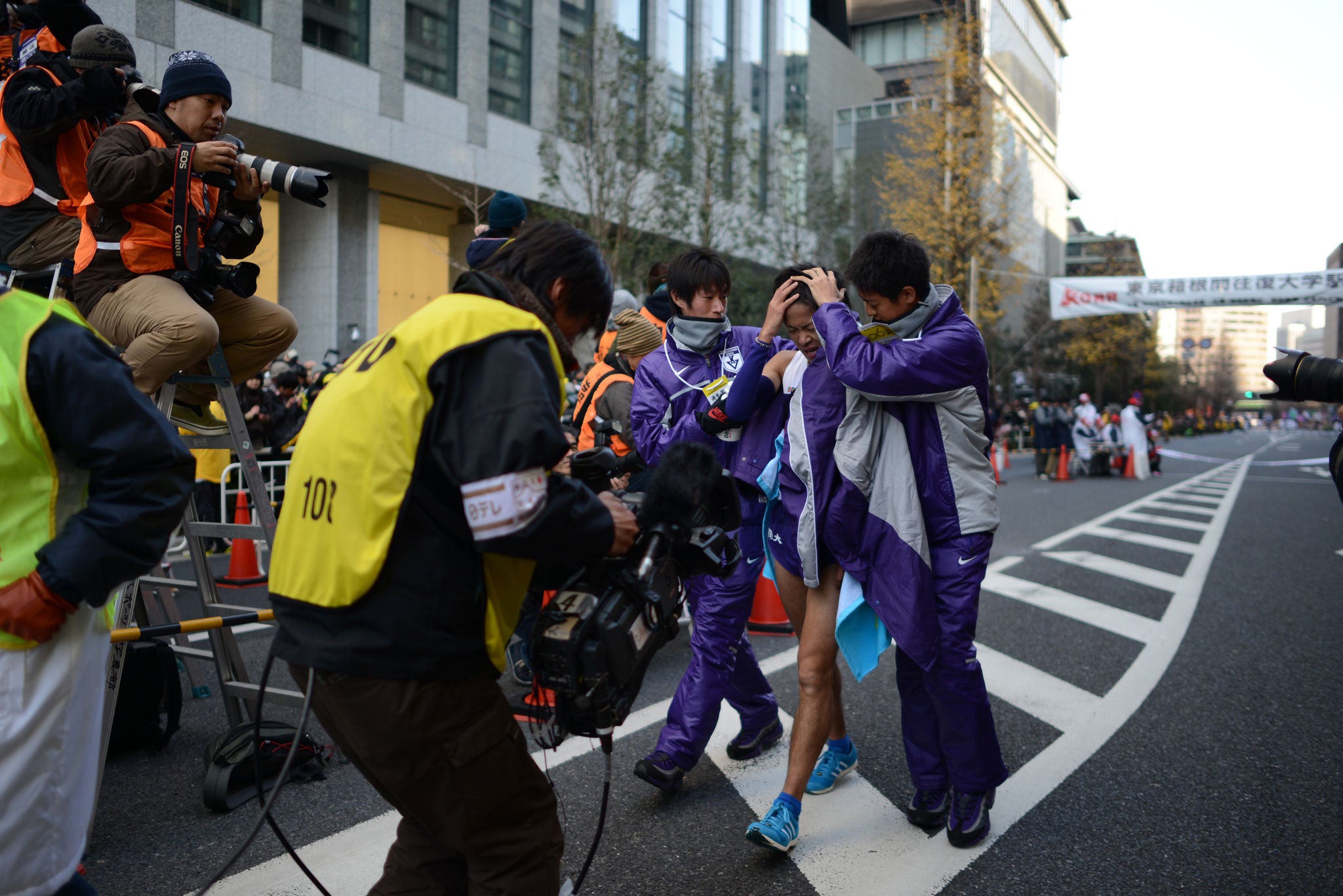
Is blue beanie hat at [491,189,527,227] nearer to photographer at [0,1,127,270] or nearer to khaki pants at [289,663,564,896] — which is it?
photographer at [0,1,127,270]

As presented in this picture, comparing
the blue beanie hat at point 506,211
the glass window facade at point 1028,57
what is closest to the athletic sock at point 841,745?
the blue beanie hat at point 506,211

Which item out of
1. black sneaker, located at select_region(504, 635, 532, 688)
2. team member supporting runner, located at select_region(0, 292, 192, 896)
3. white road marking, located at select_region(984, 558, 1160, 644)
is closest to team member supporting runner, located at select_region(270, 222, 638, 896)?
team member supporting runner, located at select_region(0, 292, 192, 896)

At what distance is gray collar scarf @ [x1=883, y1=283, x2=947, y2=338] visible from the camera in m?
3.49

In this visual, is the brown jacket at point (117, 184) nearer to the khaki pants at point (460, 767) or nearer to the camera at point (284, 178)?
the camera at point (284, 178)

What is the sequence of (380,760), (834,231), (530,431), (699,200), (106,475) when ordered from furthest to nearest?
(834,231), (699,200), (106,475), (380,760), (530,431)

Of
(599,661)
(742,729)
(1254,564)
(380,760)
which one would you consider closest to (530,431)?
(599,661)

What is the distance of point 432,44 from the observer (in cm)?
2192

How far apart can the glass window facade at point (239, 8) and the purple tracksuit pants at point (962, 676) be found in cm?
1821

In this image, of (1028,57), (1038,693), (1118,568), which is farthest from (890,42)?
(1038,693)

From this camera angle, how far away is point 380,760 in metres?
1.98

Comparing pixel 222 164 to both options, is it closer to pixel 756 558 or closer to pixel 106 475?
pixel 106 475

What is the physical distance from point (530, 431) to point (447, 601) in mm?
401

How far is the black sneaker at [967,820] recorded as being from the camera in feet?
11.4

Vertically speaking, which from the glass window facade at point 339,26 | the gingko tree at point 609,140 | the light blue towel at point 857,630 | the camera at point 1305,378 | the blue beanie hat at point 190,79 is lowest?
the light blue towel at point 857,630
